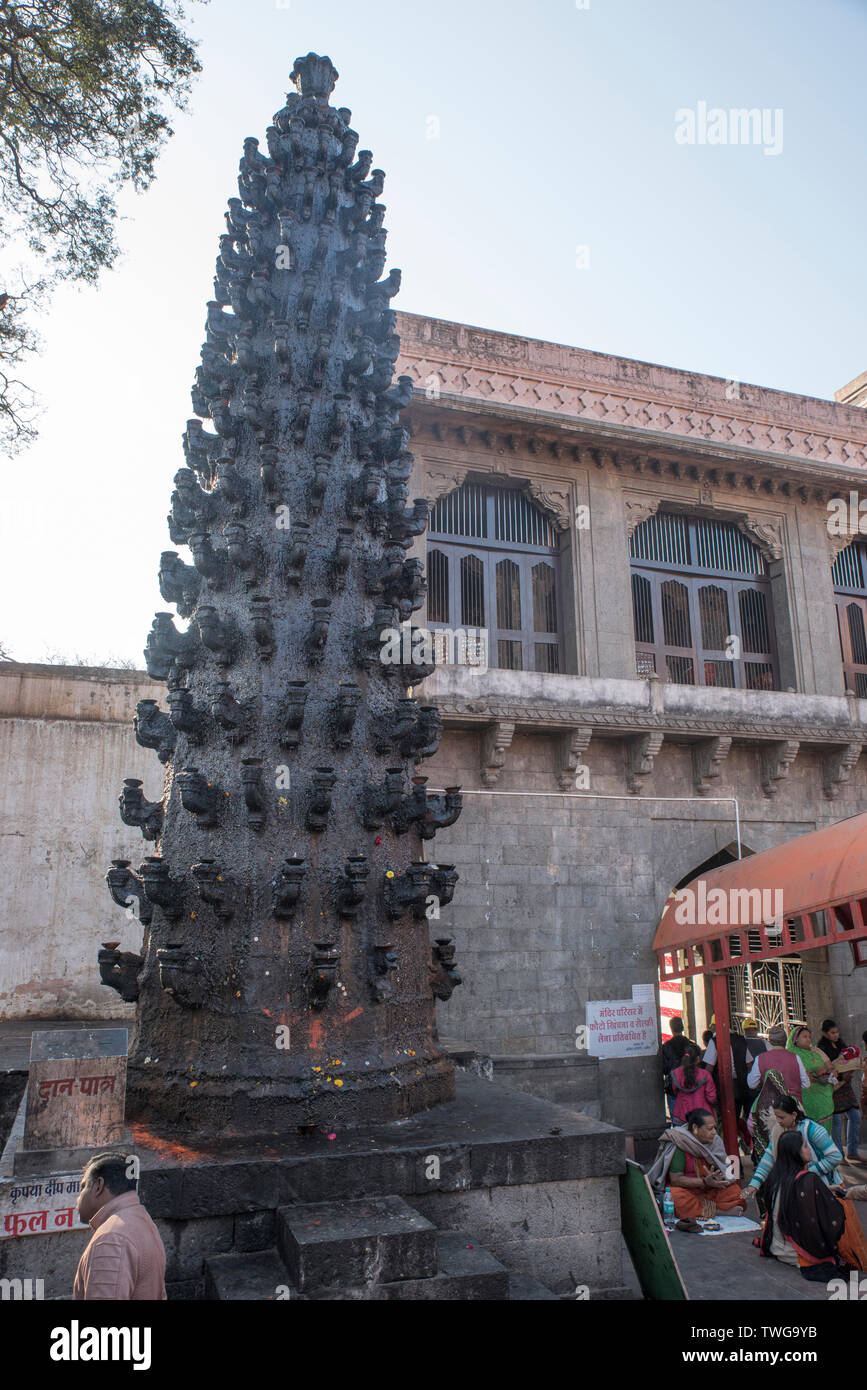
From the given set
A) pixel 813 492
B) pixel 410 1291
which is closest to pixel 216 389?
pixel 410 1291

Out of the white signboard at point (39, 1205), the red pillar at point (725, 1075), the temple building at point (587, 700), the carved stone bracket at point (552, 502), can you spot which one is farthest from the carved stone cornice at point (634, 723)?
the white signboard at point (39, 1205)

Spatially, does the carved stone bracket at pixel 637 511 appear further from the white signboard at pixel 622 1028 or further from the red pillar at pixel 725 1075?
the red pillar at pixel 725 1075

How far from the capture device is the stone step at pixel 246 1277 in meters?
3.42

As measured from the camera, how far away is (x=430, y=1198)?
4.23 meters

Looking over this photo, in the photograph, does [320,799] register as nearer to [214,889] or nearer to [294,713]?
[294,713]

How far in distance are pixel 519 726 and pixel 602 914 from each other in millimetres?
2942

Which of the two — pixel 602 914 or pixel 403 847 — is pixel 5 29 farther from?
pixel 602 914

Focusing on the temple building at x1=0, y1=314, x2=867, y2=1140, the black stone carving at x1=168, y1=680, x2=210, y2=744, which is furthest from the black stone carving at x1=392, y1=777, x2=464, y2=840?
the temple building at x1=0, y1=314, x2=867, y2=1140

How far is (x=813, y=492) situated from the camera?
16031mm

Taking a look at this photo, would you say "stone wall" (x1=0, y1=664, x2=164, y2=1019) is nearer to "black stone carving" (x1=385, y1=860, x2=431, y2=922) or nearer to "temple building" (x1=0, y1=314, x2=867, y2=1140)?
"temple building" (x1=0, y1=314, x2=867, y2=1140)

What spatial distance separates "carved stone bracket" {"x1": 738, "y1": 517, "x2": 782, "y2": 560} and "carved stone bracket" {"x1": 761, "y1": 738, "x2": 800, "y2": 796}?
376cm

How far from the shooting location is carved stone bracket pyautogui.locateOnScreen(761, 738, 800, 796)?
1384 centimetres

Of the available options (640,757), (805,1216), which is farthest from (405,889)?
(640,757)

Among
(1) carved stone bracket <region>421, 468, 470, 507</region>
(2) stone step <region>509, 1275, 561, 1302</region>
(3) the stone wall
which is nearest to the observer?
(2) stone step <region>509, 1275, 561, 1302</region>
